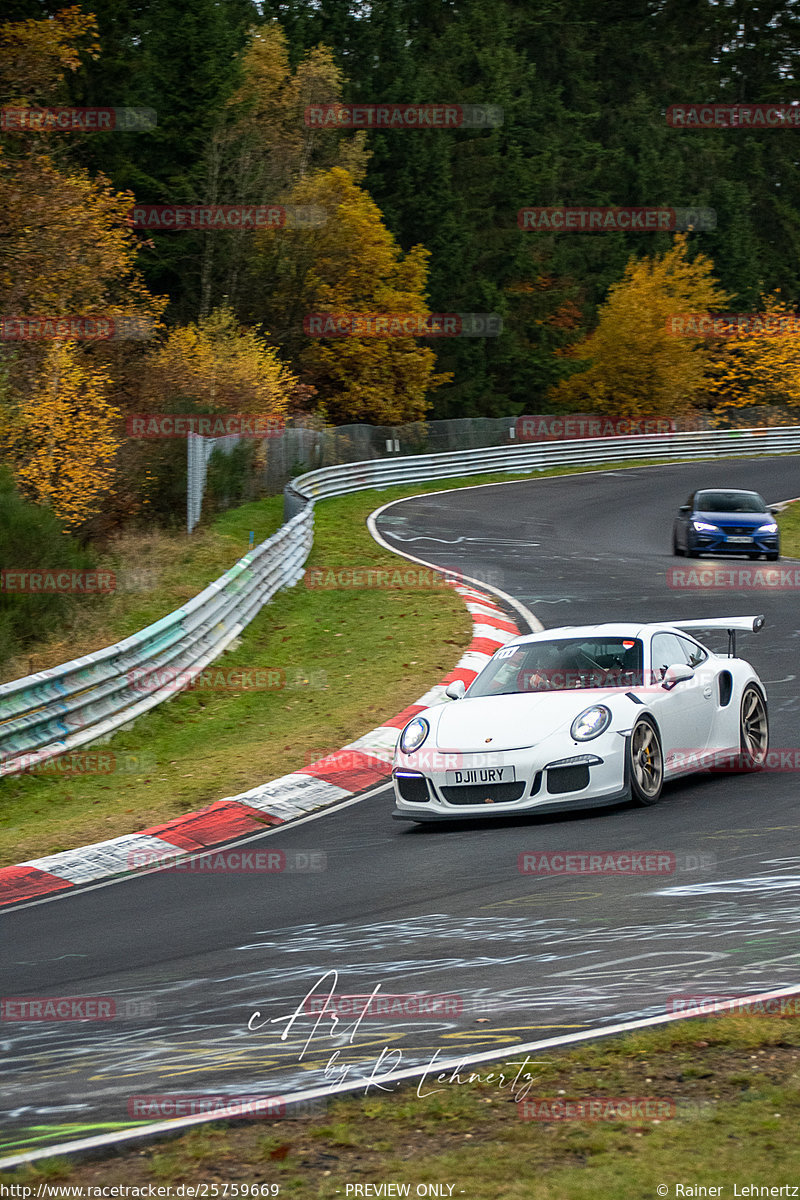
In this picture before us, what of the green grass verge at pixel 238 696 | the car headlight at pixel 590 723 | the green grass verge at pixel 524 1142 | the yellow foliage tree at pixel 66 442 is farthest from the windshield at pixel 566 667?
the yellow foliage tree at pixel 66 442

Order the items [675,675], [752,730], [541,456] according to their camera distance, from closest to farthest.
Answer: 1. [675,675]
2. [752,730]
3. [541,456]


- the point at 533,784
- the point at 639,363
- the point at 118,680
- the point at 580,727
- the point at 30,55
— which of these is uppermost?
the point at 30,55

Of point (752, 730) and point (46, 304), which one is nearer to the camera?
point (752, 730)

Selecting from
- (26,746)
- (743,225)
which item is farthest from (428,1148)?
(743,225)

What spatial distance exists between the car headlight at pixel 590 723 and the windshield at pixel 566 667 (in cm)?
63

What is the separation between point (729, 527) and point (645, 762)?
1696cm

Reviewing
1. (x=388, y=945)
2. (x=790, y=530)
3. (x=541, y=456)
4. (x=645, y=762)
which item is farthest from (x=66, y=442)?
(x=541, y=456)

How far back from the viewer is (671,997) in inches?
229

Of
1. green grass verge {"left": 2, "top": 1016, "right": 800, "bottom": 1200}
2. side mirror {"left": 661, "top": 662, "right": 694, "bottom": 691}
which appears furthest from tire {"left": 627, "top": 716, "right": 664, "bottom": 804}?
green grass verge {"left": 2, "top": 1016, "right": 800, "bottom": 1200}

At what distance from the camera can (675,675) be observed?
10656 mm

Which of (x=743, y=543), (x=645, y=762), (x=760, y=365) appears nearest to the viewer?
(x=645, y=762)

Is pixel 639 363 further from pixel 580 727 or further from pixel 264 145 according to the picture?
pixel 580 727

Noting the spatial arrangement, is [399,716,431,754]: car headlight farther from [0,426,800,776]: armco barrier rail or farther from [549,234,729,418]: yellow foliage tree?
[549,234,729,418]: yellow foliage tree

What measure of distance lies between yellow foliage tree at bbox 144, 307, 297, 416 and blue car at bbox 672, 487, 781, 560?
43.8 feet
